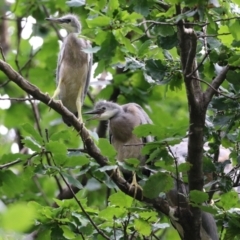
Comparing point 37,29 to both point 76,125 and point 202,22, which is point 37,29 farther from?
point 202,22

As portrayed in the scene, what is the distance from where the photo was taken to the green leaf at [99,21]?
2.25 meters

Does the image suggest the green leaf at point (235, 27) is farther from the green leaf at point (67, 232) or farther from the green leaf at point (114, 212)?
the green leaf at point (67, 232)

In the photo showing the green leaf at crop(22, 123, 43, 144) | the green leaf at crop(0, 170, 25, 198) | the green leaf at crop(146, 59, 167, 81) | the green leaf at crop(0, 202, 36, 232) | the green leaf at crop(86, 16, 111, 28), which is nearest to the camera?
the green leaf at crop(0, 202, 36, 232)

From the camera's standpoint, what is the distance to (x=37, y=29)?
5.59 m

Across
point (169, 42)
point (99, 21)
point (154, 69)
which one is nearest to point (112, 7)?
point (99, 21)

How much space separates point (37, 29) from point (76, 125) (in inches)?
117

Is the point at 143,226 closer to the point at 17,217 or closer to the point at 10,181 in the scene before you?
the point at 10,181

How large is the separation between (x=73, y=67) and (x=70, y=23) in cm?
41

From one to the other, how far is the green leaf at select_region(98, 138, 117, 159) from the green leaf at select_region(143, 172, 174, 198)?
267 mm

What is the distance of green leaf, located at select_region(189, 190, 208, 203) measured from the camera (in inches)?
93.9

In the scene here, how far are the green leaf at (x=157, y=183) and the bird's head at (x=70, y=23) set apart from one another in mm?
2416

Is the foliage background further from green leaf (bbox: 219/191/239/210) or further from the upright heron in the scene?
the upright heron

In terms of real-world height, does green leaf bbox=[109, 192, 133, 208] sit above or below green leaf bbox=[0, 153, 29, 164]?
below

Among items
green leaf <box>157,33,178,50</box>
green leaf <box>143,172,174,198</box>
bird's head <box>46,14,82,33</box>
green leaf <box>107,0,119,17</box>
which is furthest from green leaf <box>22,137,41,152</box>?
bird's head <box>46,14,82,33</box>
